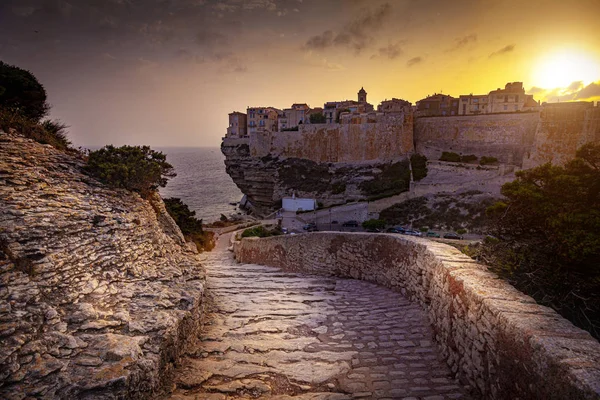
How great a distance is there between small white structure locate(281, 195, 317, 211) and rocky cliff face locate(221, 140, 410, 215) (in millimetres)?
1530

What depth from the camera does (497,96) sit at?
49.4 m

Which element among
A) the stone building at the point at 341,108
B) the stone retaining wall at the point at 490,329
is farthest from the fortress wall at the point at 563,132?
the stone retaining wall at the point at 490,329

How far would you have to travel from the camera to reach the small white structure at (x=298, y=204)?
138 feet

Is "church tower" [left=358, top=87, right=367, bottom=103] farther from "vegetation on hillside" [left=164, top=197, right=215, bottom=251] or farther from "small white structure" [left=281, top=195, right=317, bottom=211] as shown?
"vegetation on hillside" [left=164, top=197, right=215, bottom=251]

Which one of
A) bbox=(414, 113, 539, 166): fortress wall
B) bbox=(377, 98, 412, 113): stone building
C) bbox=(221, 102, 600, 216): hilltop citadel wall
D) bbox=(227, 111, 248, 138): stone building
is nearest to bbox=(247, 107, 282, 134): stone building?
bbox=(227, 111, 248, 138): stone building

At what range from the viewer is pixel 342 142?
48812mm

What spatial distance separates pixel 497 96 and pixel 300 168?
1195 inches

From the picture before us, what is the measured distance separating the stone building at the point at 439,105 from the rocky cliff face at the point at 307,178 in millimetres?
17641

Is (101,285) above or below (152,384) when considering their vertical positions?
above

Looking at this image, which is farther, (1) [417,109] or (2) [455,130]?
(1) [417,109]

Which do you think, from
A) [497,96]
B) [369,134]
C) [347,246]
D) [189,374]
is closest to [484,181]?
[369,134]

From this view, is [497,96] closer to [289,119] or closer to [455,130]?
[455,130]

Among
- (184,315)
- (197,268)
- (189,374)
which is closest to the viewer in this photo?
(189,374)

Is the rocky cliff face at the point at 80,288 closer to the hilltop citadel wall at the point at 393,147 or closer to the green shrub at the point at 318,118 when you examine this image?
the hilltop citadel wall at the point at 393,147
